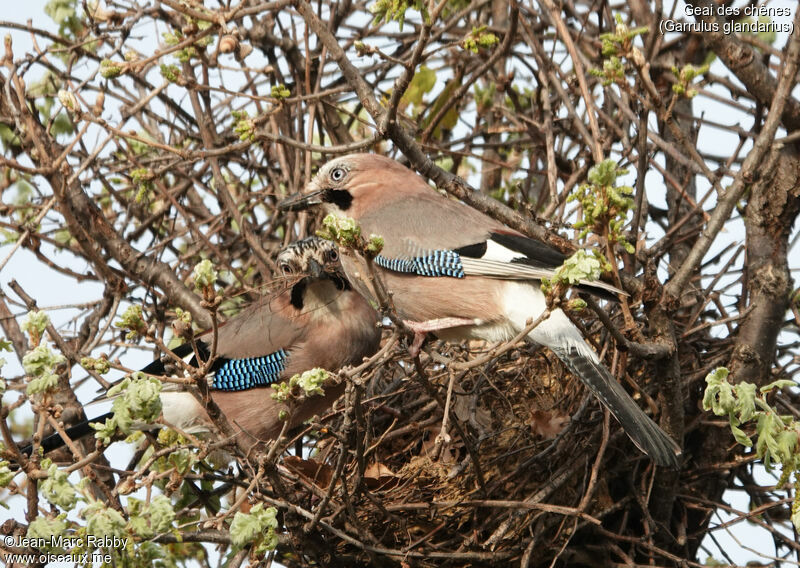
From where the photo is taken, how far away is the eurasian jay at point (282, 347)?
4719 millimetres

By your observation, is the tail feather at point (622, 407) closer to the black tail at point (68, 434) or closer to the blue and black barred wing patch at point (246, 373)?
the blue and black barred wing patch at point (246, 373)

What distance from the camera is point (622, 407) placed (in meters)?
3.53

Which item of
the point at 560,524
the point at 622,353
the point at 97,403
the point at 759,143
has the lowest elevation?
the point at 560,524

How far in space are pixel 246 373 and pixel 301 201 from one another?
88 centimetres

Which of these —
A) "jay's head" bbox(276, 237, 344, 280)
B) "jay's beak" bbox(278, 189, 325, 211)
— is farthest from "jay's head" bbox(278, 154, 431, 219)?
"jay's head" bbox(276, 237, 344, 280)

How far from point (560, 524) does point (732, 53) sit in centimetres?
188

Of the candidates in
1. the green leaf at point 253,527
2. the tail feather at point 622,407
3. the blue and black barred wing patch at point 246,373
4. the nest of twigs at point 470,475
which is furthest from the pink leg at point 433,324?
the green leaf at point 253,527

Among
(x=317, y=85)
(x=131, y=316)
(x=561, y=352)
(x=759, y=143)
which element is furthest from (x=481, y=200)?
(x=131, y=316)

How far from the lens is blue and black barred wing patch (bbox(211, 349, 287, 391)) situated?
4.79m

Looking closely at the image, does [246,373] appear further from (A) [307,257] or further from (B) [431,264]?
(B) [431,264]

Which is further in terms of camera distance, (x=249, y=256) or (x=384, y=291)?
(x=249, y=256)

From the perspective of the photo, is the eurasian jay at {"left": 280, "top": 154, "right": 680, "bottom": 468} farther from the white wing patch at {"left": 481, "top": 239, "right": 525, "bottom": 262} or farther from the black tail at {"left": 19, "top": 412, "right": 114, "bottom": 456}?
the black tail at {"left": 19, "top": 412, "right": 114, "bottom": 456}

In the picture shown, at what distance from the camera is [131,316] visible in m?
2.55

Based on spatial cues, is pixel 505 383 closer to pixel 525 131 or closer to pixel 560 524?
pixel 560 524
